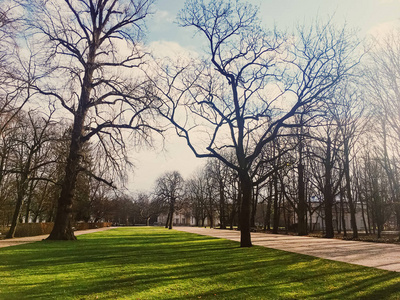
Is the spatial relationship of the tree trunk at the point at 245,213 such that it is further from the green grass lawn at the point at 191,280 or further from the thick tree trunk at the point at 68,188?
the thick tree trunk at the point at 68,188

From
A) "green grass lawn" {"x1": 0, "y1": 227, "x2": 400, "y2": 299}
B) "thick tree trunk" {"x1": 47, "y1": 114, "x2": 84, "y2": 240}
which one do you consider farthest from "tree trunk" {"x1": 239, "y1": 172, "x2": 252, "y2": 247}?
"thick tree trunk" {"x1": 47, "y1": 114, "x2": 84, "y2": 240}

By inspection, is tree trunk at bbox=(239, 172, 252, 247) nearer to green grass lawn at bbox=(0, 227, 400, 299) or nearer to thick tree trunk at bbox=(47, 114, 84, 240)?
green grass lawn at bbox=(0, 227, 400, 299)

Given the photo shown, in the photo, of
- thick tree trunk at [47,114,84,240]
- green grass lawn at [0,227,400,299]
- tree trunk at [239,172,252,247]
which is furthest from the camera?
thick tree trunk at [47,114,84,240]

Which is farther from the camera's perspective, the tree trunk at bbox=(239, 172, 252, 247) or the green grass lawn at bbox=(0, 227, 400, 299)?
the tree trunk at bbox=(239, 172, 252, 247)

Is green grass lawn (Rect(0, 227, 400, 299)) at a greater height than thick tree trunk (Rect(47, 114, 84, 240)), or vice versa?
thick tree trunk (Rect(47, 114, 84, 240))

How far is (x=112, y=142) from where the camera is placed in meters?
19.3

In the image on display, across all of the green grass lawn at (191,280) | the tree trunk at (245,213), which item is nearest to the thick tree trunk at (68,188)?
the green grass lawn at (191,280)

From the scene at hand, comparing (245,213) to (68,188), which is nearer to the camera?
(245,213)

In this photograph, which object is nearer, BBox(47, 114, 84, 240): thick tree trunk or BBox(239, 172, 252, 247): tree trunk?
BBox(239, 172, 252, 247): tree trunk

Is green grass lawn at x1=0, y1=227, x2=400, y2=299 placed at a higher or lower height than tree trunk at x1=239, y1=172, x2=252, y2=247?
lower

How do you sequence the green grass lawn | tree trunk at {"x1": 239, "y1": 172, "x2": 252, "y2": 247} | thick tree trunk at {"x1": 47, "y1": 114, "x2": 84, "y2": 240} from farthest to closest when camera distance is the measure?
thick tree trunk at {"x1": 47, "y1": 114, "x2": 84, "y2": 240}
tree trunk at {"x1": 239, "y1": 172, "x2": 252, "y2": 247}
the green grass lawn

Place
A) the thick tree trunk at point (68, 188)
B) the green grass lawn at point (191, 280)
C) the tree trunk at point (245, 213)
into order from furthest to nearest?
the thick tree trunk at point (68, 188) < the tree trunk at point (245, 213) < the green grass lawn at point (191, 280)

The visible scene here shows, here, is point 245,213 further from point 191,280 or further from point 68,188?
point 68,188

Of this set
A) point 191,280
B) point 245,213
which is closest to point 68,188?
point 245,213
